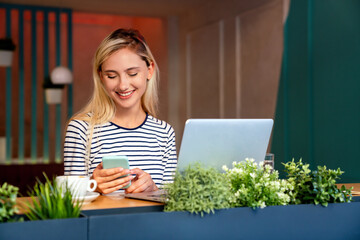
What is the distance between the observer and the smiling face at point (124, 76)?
1992mm

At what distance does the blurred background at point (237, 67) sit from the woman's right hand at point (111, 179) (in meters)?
1.88

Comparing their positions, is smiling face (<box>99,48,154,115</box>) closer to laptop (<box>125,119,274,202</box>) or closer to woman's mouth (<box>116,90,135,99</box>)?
woman's mouth (<box>116,90,135,99</box>)

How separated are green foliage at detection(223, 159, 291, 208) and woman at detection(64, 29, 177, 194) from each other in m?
0.49

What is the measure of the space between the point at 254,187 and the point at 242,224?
0.12 metres

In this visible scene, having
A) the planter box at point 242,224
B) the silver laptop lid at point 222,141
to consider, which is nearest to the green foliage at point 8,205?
the planter box at point 242,224

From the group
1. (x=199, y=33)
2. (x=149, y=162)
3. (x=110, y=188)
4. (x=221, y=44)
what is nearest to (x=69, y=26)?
(x=199, y=33)

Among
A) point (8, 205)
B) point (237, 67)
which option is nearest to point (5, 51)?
point (237, 67)

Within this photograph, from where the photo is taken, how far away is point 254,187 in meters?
1.43

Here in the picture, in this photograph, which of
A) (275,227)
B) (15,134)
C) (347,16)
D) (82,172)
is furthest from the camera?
(15,134)

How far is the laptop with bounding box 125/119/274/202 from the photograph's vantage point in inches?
59.5

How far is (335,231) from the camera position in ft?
4.96

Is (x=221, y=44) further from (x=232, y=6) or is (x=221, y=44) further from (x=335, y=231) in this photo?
(x=335, y=231)

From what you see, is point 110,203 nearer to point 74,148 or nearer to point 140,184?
point 140,184

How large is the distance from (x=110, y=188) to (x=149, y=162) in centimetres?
53
